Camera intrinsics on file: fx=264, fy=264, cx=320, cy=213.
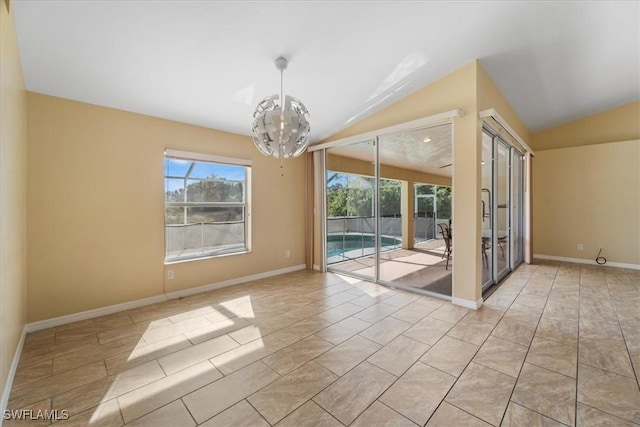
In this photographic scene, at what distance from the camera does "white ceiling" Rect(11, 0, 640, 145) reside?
206 centimetres

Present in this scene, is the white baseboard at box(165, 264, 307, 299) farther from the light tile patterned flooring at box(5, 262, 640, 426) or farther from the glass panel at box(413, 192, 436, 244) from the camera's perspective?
the glass panel at box(413, 192, 436, 244)

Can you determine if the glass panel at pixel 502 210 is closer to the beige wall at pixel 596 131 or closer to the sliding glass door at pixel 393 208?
the sliding glass door at pixel 393 208

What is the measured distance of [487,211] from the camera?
3877 millimetres

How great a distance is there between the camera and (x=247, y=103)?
3381 millimetres

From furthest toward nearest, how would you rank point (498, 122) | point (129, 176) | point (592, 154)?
point (592, 154) < point (498, 122) < point (129, 176)

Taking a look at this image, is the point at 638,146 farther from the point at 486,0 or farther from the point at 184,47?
the point at 184,47

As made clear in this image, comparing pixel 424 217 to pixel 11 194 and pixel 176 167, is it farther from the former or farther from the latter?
pixel 11 194

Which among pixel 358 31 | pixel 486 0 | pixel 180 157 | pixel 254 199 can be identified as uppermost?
pixel 486 0

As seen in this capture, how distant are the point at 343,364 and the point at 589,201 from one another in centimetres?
645

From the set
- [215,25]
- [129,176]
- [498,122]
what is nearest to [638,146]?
[498,122]

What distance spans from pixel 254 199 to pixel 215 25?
8.67 ft

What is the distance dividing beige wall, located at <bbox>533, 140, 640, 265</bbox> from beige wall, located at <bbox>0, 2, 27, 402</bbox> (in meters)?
8.17

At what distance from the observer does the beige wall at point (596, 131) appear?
514cm

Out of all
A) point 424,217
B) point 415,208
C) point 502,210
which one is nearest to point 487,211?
point 502,210
